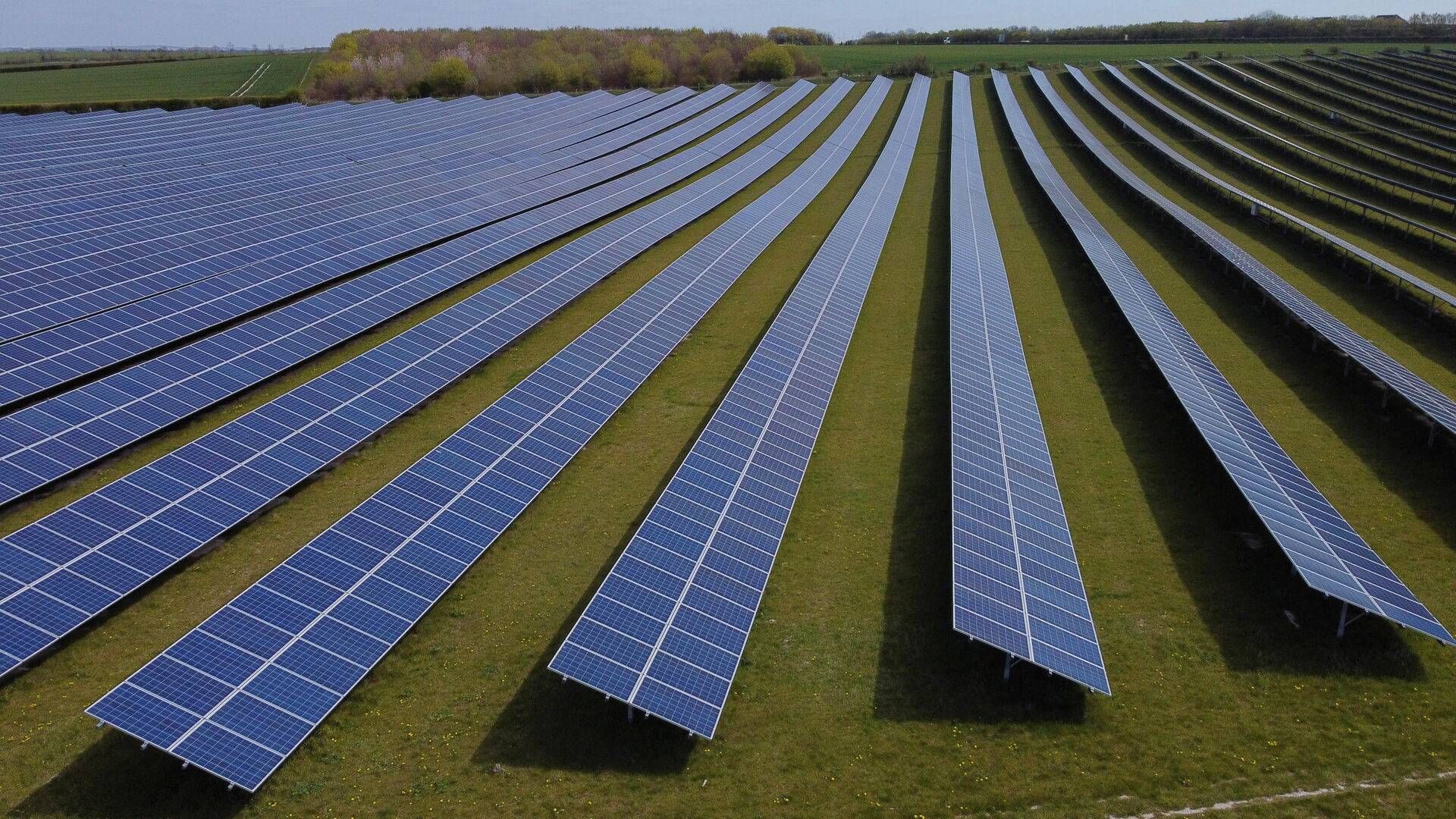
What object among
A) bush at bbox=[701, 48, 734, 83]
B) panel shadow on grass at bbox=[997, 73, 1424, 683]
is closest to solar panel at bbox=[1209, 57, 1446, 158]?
panel shadow on grass at bbox=[997, 73, 1424, 683]

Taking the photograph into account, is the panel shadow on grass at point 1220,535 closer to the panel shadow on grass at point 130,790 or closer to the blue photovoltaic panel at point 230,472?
the panel shadow on grass at point 130,790

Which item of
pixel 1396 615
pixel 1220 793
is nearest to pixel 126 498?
pixel 1220 793

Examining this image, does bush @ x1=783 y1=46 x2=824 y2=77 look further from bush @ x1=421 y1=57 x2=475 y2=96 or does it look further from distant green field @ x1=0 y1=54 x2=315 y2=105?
distant green field @ x1=0 y1=54 x2=315 y2=105

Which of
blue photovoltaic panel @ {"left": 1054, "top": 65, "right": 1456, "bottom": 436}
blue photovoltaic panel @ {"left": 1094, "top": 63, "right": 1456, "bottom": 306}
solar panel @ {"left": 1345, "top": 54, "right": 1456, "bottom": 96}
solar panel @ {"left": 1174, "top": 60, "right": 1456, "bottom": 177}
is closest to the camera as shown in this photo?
blue photovoltaic panel @ {"left": 1054, "top": 65, "right": 1456, "bottom": 436}

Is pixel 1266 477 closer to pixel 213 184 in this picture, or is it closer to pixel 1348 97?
pixel 213 184

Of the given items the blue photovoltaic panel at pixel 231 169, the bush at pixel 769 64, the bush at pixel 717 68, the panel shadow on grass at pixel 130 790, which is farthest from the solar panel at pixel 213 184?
the bush at pixel 769 64

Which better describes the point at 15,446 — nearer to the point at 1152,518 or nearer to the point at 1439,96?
the point at 1152,518
